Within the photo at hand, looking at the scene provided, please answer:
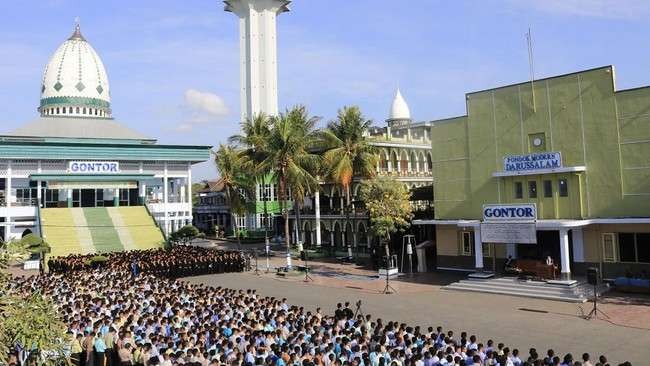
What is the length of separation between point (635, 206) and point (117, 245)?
1312 inches

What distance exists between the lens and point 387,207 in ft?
98.6

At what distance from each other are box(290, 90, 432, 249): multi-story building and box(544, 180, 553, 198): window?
59.1 feet

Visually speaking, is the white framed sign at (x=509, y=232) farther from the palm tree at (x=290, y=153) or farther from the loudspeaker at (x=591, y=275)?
the palm tree at (x=290, y=153)

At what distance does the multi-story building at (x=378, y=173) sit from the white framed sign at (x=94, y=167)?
52.6ft

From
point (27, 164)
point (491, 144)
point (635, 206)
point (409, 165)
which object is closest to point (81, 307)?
point (491, 144)

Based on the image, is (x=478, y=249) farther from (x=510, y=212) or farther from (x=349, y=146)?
(x=349, y=146)

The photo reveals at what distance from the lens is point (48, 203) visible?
148 feet

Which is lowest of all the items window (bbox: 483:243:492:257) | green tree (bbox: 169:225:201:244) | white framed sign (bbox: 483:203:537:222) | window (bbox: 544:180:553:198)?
window (bbox: 483:243:492:257)

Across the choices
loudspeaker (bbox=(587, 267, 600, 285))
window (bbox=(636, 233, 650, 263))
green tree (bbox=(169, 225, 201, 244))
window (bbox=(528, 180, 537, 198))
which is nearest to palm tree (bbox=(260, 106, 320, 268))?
green tree (bbox=(169, 225, 201, 244))

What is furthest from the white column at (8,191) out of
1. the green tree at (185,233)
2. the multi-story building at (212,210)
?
the multi-story building at (212,210)

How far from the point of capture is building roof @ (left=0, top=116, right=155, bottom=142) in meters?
51.5

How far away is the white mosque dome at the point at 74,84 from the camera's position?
58656 mm

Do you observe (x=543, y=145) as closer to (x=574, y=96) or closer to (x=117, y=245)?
(x=574, y=96)

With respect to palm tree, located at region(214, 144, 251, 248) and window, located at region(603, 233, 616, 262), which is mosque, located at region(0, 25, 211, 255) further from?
window, located at region(603, 233, 616, 262)
